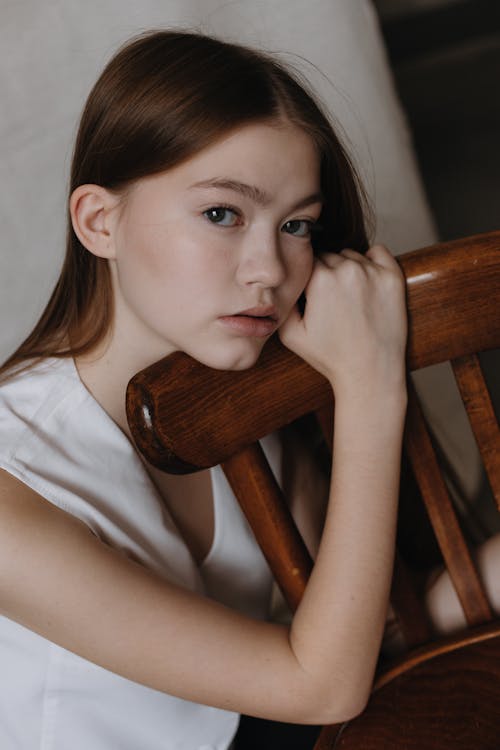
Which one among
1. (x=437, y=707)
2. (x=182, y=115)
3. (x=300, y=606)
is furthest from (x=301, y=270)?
(x=437, y=707)

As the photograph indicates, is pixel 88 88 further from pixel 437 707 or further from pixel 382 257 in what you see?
pixel 437 707

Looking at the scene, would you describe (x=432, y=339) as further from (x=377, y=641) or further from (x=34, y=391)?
(x=34, y=391)

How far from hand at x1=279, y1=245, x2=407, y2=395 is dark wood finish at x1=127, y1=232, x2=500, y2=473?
0.01 metres

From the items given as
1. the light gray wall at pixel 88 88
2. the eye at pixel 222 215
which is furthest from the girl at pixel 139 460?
the light gray wall at pixel 88 88

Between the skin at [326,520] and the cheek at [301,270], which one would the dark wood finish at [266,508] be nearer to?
the skin at [326,520]

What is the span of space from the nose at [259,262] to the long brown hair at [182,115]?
0.31ft

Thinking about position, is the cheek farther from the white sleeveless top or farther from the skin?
the white sleeveless top

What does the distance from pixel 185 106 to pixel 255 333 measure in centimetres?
20

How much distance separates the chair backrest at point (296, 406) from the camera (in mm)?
719

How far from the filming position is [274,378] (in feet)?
2.55

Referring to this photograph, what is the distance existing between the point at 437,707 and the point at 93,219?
0.54 meters

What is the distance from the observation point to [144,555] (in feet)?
2.96

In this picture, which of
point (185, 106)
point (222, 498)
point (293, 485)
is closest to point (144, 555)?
point (222, 498)

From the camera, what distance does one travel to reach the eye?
2.65 ft
